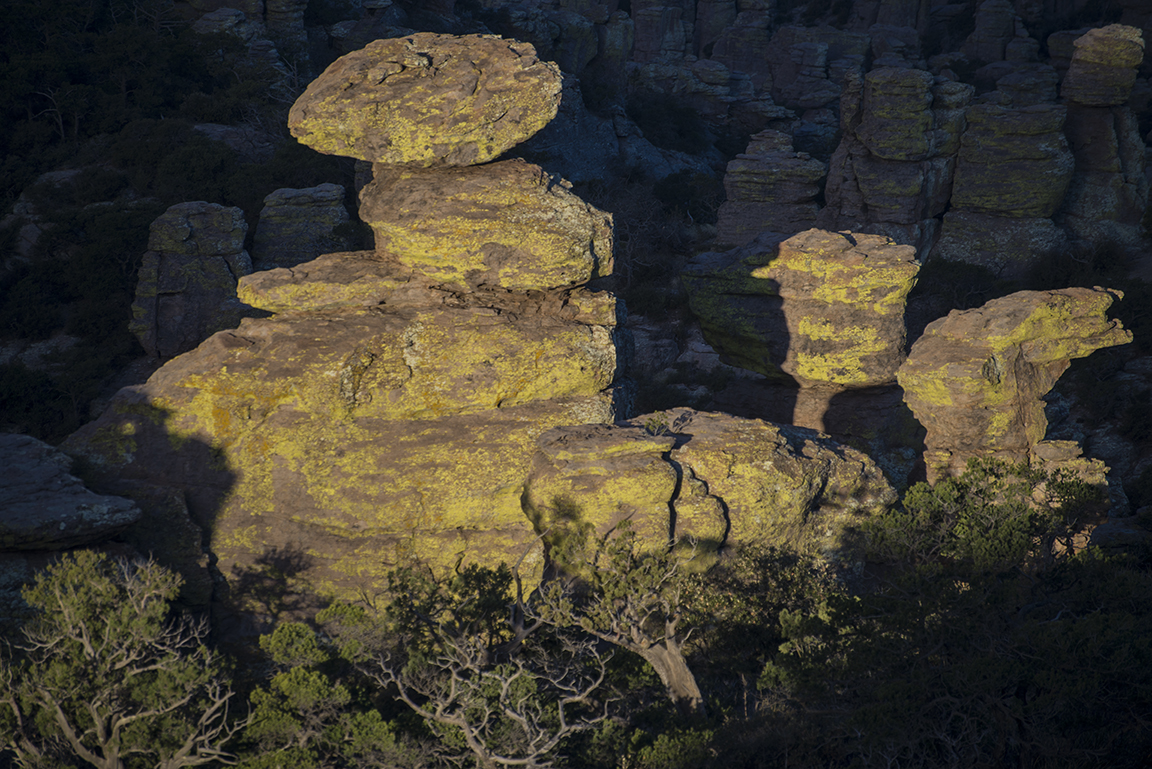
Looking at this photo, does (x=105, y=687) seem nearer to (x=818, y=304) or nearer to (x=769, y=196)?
(x=818, y=304)

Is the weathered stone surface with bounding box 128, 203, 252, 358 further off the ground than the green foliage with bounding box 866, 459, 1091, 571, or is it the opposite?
the green foliage with bounding box 866, 459, 1091, 571

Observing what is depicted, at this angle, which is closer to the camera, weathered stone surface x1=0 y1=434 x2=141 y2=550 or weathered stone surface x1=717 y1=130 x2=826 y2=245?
weathered stone surface x1=0 y1=434 x2=141 y2=550

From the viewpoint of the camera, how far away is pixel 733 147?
63.8 metres

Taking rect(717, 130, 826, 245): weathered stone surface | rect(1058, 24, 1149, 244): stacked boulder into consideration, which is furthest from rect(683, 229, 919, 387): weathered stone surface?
rect(1058, 24, 1149, 244): stacked boulder

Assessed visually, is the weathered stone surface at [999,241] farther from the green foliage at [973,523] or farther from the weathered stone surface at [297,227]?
the weathered stone surface at [297,227]

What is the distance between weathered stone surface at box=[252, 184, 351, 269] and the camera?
108 ft

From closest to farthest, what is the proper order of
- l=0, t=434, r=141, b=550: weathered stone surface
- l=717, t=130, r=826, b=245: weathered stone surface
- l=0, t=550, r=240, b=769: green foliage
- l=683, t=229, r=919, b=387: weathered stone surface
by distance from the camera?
l=0, t=550, r=240, b=769: green foliage → l=0, t=434, r=141, b=550: weathered stone surface → l=683, t=229, r=919, b=387: weathered stone surface → l=717, t=130, r=826, b=245: weathered stone surface

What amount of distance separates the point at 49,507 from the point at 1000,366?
16.5 m

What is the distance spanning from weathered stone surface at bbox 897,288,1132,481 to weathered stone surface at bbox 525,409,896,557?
3.21 meters

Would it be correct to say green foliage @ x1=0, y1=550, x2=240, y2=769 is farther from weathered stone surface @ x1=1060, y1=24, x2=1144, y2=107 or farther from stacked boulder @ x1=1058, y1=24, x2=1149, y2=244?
weathered stone surface @ x1=1060, y1=24, x2=1144, y2=107

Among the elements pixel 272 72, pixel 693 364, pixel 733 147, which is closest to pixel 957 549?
pixel 693 364

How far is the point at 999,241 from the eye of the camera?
38.0 meters

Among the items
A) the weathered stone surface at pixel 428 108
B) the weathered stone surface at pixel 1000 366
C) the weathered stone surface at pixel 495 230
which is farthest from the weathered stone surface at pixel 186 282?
the weathered stone surface at pixel 1000 366

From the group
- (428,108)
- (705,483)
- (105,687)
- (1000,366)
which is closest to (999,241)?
(1000,366)
